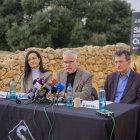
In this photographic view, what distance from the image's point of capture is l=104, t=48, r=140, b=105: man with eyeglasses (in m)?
3.68

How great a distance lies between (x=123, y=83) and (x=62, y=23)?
1108cm

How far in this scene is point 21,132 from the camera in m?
3.06

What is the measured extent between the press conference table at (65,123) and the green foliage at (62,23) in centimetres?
1097

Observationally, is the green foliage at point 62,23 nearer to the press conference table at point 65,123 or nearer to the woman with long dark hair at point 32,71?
the woman with long dark hair at point 32,71

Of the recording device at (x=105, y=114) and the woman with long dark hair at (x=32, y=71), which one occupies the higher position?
the woman with long dark hair at (x=32, y=71)

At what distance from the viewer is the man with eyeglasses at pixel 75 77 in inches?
149

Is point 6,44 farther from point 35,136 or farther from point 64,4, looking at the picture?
point 35,136

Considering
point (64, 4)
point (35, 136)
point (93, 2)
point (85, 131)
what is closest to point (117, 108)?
point (85, 131)

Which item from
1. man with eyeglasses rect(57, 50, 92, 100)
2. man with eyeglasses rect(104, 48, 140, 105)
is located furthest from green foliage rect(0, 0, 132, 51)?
man with eyeglasses rect(104, 48, 140, 105)

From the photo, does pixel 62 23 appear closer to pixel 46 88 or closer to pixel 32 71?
pixel 32 71

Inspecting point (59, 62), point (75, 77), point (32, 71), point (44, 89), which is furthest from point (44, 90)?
point (59, 62)

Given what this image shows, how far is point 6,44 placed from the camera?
1619cm

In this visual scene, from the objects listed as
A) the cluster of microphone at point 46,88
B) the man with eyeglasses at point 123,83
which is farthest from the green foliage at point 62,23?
the cluster of microphone at point 46,88

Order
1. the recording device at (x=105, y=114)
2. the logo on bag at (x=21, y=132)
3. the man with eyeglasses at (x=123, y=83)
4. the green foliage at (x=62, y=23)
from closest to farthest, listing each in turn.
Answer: the recording device at (x=105, y=114) → the logo on bag at (x=21, y=132) → the man with eyeglasses at (x=123, y=83) → the green foliage at (x=62, y=23)
